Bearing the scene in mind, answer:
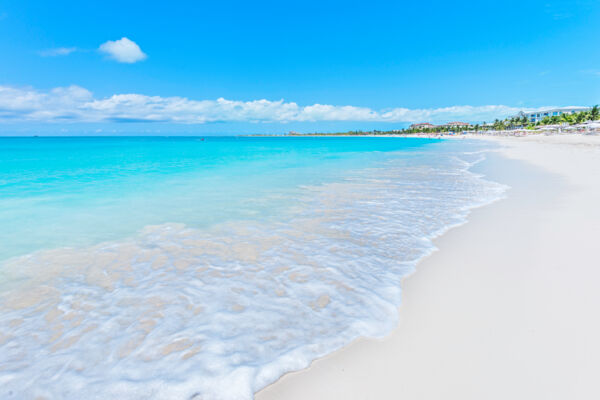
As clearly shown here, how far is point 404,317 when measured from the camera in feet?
11.4

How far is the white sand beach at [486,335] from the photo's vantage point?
2490mm

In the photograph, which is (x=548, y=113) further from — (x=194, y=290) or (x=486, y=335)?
(x=194, y=290)

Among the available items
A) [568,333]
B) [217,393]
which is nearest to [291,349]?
[217,393]

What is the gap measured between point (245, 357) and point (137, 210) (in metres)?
7.96

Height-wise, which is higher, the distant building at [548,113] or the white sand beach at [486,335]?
the distant building at [548,113]

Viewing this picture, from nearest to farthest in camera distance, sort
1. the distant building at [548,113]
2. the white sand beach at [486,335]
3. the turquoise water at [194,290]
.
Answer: the white sand beach at [486,335]
the turquoise water at [194,290]
the distant building at [548,113]

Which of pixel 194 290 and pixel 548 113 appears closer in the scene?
pixel 194 290

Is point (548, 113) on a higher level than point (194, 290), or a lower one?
higher

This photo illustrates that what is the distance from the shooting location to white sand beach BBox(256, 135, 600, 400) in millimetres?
2490

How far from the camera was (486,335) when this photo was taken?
3072 millimetres

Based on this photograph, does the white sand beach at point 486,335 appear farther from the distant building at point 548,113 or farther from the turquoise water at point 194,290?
the distant building at point 548,113

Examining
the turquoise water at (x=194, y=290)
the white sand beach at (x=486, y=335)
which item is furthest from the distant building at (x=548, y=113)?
A: the turquoise water at (x=194, y=290)

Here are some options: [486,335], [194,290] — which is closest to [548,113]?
[486,335]

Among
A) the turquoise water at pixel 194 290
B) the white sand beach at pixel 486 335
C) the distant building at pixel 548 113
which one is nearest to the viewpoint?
the white sand beach at pixel 486 335
